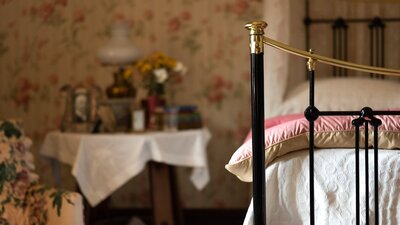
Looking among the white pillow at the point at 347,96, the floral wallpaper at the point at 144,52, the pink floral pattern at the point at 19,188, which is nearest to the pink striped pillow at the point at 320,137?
the pink floral pattern at the point at 19,188

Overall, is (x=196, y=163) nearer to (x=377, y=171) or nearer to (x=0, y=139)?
(x=0, y=139)

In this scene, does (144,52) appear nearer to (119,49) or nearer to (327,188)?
(119,49)

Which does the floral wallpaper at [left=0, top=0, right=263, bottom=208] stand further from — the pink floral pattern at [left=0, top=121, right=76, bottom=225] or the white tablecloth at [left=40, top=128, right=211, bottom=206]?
the pink floral pattern at [left=0, top=121, right=76, bottom=225]

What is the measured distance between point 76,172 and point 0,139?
43 cm

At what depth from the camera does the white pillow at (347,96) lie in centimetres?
255

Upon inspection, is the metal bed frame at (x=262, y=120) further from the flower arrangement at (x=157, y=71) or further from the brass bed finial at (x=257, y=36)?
the flower arrangement at (x=157, y=71)

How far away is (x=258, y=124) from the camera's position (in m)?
1.63

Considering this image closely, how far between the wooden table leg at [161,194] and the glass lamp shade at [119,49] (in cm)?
60

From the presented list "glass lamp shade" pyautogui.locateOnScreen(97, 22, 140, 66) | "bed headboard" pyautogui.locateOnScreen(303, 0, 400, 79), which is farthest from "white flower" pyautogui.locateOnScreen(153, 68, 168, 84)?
"bed headboard" pyautogui.locateOnScreen(303, 0, 400, 79)

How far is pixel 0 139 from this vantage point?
2.34m

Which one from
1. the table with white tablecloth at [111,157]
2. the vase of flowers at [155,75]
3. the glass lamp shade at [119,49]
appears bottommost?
the table with white tablecloth at [111,157]

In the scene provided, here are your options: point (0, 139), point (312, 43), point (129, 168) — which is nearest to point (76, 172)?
point (129, 168)

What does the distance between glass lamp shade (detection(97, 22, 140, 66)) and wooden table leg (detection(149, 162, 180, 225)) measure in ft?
1.96

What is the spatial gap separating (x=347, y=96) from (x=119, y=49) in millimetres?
1124
